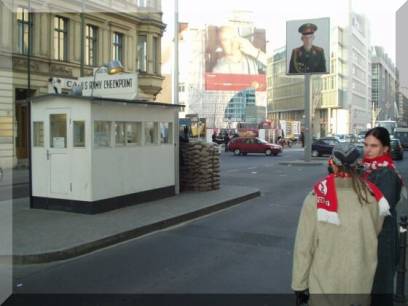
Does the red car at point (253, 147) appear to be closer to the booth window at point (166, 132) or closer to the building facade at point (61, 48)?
the building facade at point (61, 48)

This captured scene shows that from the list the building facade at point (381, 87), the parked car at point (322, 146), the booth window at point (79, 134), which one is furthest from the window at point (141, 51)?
the building facade at point (381, 87)

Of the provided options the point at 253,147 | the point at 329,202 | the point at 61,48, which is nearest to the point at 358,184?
the point at 329,202

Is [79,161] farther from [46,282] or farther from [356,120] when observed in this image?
[356,120]

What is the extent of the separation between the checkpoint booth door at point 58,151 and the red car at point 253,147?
32.1 metres

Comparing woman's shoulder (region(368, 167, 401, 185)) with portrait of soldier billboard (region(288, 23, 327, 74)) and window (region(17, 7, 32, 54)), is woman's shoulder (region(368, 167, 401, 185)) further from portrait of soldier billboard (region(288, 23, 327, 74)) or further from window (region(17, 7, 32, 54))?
portrait of soldier billboard (region(288, 23, 327, 74))

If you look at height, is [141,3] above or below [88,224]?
above

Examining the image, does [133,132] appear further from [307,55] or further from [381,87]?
[381,87]

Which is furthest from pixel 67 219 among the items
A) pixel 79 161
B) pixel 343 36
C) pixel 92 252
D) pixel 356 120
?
pixel 356 120

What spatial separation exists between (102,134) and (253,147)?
3232 cm

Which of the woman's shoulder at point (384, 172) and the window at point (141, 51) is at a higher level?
the window at point (141, 51)

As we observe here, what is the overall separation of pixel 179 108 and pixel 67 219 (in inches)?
192

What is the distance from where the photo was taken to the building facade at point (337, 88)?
118 m

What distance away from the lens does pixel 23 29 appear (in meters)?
28.7

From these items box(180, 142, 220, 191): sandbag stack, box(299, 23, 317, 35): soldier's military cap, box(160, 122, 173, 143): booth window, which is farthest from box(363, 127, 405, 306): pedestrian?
box(299, 23, 317, 35): soldier's military cap
